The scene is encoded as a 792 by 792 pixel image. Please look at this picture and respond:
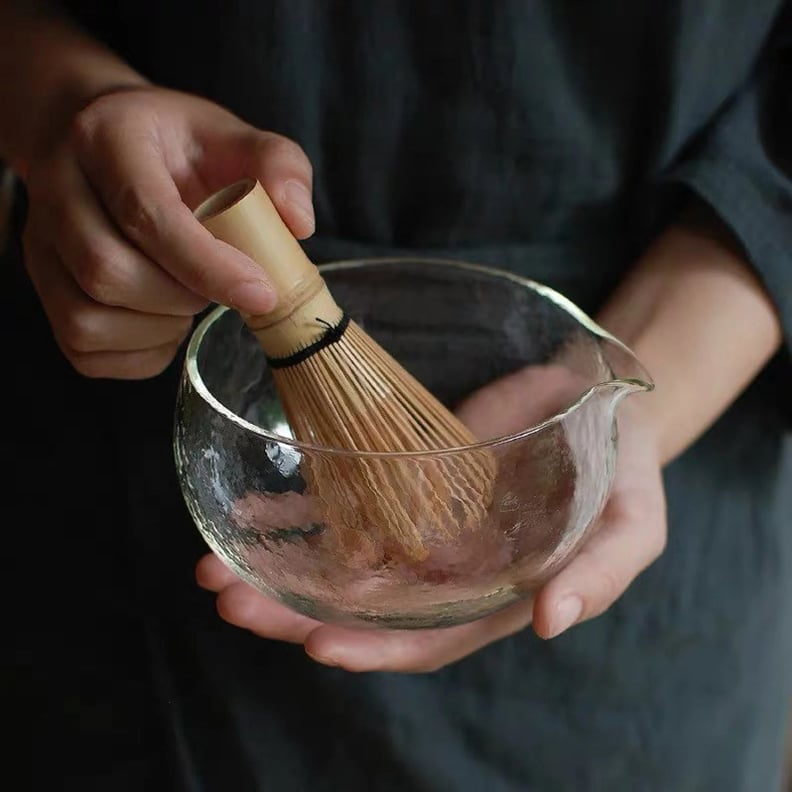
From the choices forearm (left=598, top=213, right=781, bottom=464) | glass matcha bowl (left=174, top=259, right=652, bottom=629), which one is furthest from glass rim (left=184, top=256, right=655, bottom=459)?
forearm (left=598, top=213, right=781, bottom=464)

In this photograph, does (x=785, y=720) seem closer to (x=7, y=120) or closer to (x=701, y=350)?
(x=701, y=350)

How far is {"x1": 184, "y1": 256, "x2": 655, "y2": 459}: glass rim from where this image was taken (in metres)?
0.40

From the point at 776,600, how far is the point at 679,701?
102 millimetres

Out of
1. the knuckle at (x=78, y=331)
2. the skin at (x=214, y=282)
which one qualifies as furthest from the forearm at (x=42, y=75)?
the knuckle at (x=78, y=331)

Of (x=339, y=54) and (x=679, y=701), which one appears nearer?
(x=339, y=54)

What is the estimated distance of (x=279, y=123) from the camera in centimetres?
59

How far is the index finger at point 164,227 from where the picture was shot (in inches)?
15.9

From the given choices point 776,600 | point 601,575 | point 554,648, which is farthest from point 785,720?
point 601,575

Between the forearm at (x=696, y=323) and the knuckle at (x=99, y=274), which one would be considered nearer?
the knuckle at (x=99, y=274)

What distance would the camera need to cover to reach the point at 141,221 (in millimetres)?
433

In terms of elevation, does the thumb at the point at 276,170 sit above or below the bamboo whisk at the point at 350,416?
above

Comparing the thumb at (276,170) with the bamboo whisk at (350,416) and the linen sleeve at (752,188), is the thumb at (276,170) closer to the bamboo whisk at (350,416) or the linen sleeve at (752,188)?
the bamboo whisk at (350,416)

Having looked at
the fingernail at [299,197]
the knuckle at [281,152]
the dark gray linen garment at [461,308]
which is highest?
the knuckle at [281,152]

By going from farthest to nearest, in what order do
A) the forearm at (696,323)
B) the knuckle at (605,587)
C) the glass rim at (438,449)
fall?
1. the forearm at (696,323)
2. the knuckle at (605,587)
3. the glass rim at (438,449)
